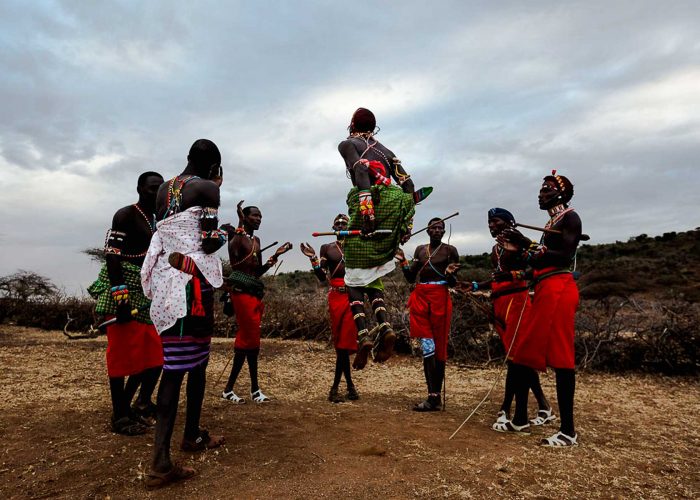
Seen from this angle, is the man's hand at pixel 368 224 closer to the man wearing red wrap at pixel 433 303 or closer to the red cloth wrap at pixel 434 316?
the man wearing red wrap at pixel 433 303

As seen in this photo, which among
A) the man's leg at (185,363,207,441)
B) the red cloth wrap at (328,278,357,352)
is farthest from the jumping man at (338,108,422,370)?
the red cloth wrap at (328,278,357,352)

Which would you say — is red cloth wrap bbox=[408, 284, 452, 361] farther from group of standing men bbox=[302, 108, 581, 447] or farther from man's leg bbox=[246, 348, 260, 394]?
man's leg bbox=[246, 348, 260, 394]

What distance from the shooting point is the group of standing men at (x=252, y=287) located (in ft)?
10.5

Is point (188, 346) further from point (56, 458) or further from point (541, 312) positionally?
point (541, 312)

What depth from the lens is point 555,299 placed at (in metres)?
4.16

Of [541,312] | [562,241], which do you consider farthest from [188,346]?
[562,241]

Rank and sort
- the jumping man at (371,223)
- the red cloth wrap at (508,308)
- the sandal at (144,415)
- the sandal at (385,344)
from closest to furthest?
1. the sandal at (385,344)
2. the jumping man at (371,223)
3. the sandal at (144,415)
4. the red cloth wrap at (508,308)

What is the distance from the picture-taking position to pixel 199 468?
333 centimetres

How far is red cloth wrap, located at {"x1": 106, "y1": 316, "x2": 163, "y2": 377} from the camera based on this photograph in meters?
4.16

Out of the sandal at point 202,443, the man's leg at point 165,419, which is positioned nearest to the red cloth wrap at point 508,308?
the sandal at point 202,443

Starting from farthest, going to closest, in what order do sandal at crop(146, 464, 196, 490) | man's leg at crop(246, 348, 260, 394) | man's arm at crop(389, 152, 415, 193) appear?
man's leg at crop(246, 348, 260, 394)
man's arm at crop(389, 152, 415, 193)
sandal at crop(146, 464, 196, 490)

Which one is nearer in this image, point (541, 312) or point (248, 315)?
point (541, 312)

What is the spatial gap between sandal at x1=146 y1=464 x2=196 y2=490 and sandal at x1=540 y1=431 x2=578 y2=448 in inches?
117

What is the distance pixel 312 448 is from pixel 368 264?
152cm
